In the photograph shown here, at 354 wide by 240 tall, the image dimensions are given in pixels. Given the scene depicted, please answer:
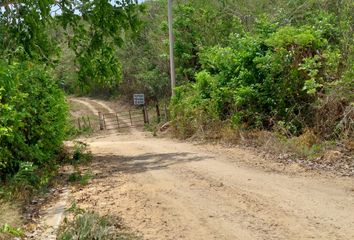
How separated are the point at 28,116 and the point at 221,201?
529 centimetres

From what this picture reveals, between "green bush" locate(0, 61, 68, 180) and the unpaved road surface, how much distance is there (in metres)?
1.67

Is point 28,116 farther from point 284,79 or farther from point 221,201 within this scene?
point 284,79

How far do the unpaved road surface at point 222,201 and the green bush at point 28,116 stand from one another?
1673mm

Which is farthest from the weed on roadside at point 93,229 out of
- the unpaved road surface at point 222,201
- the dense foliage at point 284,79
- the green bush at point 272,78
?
the green bush at point 272,78

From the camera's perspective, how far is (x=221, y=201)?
25.7 feet

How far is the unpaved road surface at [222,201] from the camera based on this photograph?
6.32 metres

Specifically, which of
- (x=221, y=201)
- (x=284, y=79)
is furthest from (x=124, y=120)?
(x=221, y=201)

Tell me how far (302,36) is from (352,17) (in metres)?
2.50

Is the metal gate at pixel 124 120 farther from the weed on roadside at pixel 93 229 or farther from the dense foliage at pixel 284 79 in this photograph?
the weed on roadside at pixel 93 229

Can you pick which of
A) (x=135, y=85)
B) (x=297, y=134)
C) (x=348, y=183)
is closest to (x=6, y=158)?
(x=348, y=183)

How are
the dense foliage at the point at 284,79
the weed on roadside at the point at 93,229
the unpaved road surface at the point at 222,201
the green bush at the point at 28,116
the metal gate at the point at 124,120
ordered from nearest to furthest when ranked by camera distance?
the weed on roadside at the point at 93,229 < the unpaved road surface at the point at 222,201 < the green bush at the point at 28,116 < the dense foliage at the point at 284,79 < the metal gate at the point at 124,120

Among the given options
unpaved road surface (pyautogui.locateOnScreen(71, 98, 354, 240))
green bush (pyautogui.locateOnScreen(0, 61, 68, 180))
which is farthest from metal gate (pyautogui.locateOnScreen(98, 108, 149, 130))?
unpaved road surface (pyautogui.locateOnScreen(71, 98, 354, 240))

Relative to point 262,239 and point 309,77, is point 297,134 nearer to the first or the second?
point 309,77

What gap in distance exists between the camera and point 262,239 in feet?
19.4
